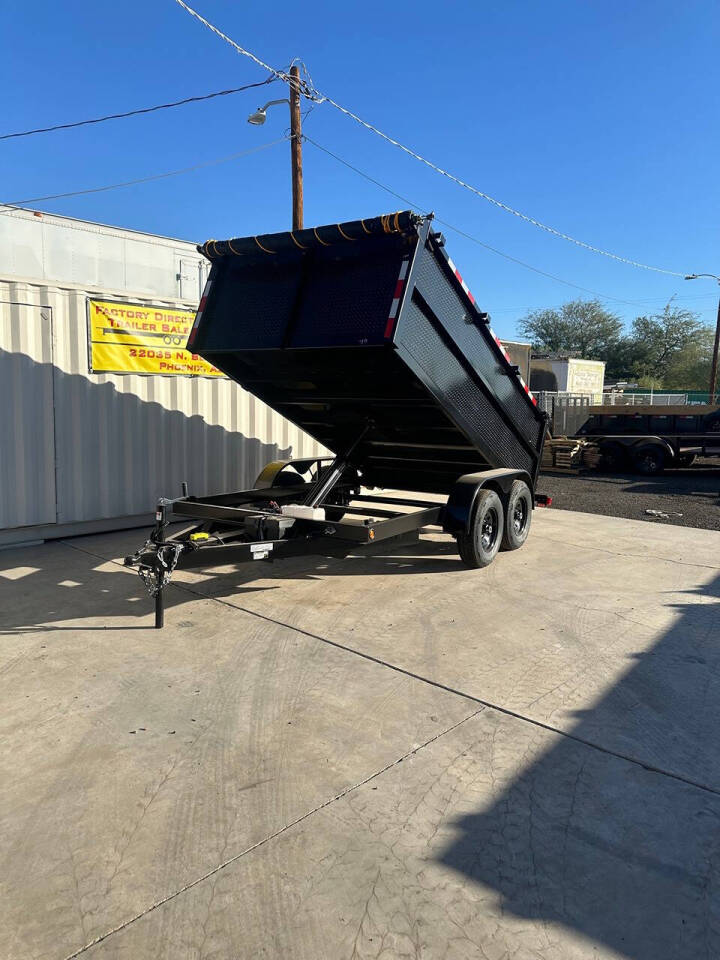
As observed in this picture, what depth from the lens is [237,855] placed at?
2.70 m

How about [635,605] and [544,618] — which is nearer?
[544,618]

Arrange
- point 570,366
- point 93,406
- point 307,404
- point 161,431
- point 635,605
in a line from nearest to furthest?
1. point 635,605
2. point 307,404
3. point 93,406
4. point 161,431
5. point 570,366

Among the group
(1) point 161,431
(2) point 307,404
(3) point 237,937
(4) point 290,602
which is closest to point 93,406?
(1) point 161,431

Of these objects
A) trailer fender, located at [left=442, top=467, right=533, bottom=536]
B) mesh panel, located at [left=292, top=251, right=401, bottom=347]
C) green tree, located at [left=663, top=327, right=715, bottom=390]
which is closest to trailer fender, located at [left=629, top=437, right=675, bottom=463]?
trailer fender, located at [left=442, top=467, right=533, bottom=536]

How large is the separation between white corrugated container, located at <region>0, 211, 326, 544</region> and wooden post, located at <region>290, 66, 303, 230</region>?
7.18 meters

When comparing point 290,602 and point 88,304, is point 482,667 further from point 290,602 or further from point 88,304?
point 88,304

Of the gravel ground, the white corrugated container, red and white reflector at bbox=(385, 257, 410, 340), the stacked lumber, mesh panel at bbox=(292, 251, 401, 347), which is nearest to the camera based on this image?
red and white reflector at bbox=(385, 257, 410, 340)

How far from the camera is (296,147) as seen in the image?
15359 mm

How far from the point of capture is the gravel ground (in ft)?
37.1

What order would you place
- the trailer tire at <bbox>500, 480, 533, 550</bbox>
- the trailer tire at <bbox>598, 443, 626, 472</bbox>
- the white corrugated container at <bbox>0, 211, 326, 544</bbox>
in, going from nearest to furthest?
1. the white corrugated container at <bbox>0, 211, 326, 544</bbox>
2. the trailer tire at <bbox>500, 480, 533, 550</bbox>
3. the trailer tire at <bbox>598, 443, 626, 472</bbox>

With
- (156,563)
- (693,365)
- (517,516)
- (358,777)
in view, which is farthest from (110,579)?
(693,365)

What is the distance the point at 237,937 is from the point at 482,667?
2612mm

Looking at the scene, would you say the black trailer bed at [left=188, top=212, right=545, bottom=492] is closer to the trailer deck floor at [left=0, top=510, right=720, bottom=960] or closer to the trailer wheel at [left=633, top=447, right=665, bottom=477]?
the trailer deck floor at [left=0, top=510, right=720, bottom=960]

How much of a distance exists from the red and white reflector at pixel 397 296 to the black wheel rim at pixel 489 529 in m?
2.79
